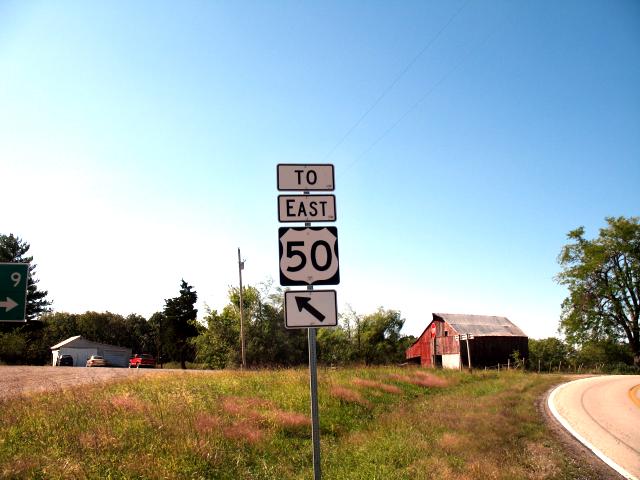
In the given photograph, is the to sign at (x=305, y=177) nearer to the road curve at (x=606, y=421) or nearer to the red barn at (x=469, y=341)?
the road curve at (x=606, y=421)

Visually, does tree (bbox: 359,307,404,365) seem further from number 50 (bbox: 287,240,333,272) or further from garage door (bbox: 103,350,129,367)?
number 50 (bbox: 287,240,333,272)

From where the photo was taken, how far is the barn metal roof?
55.2 m

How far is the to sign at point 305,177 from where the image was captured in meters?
5.84

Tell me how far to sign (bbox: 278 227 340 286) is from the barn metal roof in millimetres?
51908

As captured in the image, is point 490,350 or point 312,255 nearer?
point 312,255

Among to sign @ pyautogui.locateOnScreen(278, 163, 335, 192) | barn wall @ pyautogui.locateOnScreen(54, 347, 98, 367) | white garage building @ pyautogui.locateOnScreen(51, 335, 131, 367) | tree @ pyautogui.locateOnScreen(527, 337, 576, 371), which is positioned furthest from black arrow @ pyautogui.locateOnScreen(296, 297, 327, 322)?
tree @ pyautogui.locateOnScreen(527, 337, 576, 371)

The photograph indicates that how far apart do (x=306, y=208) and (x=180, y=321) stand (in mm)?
82176

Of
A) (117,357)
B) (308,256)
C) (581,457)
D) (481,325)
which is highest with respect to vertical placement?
(308,256)

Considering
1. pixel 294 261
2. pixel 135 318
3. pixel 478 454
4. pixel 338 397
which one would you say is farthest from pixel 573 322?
pixel 135 318

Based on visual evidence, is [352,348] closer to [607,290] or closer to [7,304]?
[607,290]

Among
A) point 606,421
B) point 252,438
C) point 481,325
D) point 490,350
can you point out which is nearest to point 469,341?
point 490,350

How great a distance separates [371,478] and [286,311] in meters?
3.47

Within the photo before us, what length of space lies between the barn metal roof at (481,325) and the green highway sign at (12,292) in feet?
169

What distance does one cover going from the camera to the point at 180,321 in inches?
3243
